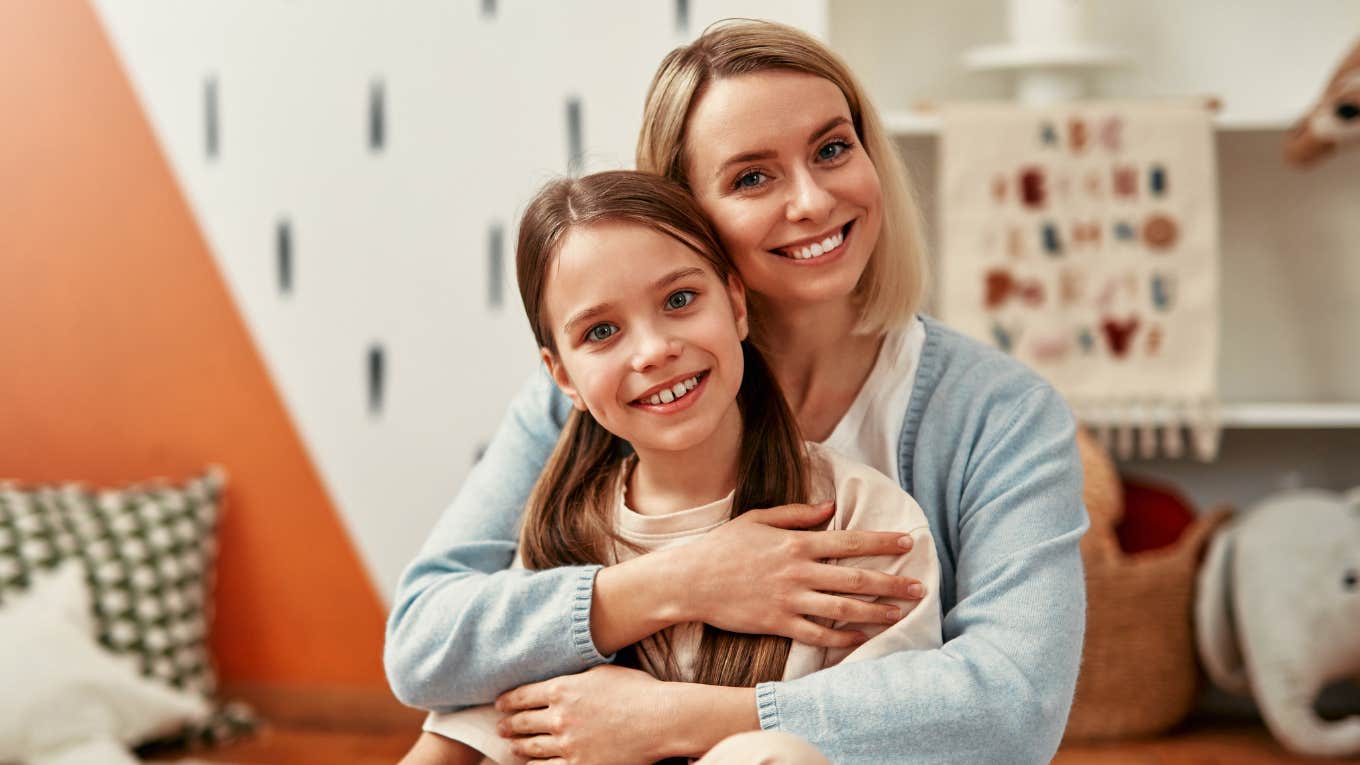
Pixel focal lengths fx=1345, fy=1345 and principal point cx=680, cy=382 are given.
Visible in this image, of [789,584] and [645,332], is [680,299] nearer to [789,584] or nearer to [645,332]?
[645,332]

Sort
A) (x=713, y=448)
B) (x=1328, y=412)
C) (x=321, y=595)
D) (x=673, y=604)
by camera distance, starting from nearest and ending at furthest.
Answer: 1. (x=673, y=604)
2. (x=713, y=448)
3. (x=1328, y=412)
4. (x=321, y=595)

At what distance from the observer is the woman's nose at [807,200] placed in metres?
1.27

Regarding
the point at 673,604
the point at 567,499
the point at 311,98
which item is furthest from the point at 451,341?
the point at 673,604

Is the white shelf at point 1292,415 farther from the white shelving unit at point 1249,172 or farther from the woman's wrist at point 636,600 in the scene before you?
the woman's wrist at point 636,600

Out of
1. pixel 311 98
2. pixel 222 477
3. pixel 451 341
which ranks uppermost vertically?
pixel 311 98

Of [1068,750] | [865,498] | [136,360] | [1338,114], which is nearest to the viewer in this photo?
[865,498]

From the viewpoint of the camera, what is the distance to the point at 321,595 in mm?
2869

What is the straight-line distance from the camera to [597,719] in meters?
1.18

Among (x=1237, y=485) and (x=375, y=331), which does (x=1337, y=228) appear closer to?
(x=1237, y=485)

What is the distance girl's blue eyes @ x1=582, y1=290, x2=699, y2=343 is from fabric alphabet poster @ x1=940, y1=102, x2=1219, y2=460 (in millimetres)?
1541

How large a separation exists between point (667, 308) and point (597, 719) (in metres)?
0.37

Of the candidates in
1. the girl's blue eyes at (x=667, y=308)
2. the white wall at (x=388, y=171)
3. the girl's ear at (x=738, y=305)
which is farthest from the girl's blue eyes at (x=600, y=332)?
the white wall at (x=388, y=171)

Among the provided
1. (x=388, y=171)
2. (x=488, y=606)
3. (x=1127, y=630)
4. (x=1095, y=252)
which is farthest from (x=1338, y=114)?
(x=488, y=606)

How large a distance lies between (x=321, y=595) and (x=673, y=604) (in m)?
1.85
